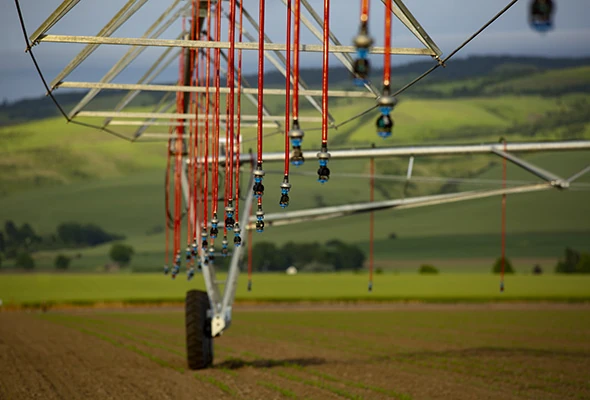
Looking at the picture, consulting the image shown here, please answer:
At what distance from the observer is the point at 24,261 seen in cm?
10306

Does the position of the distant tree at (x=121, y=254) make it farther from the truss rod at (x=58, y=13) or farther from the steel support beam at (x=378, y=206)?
the truss rod at (x=58, y=13)

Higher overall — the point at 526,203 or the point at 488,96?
the point at 488,96

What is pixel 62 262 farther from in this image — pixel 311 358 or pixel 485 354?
pixel 485 354

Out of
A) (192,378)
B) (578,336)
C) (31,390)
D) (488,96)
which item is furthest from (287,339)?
(488,96)

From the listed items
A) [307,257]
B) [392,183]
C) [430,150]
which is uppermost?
[392,183]

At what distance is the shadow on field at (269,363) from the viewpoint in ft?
76.2

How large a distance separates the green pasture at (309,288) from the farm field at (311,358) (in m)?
14.5

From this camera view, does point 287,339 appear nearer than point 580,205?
Yes

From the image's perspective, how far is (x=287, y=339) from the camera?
3269 centimetres

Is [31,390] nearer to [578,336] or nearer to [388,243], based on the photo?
[578,336]

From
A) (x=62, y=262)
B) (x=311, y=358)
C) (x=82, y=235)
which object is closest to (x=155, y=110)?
(x=311, y=358)

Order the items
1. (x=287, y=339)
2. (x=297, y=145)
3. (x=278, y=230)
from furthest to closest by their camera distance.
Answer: (x=278, y=230) → (x=287, y=339) → (x=297, y=145)

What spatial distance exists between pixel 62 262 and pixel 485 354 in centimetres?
8418

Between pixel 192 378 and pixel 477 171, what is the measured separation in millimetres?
108069
